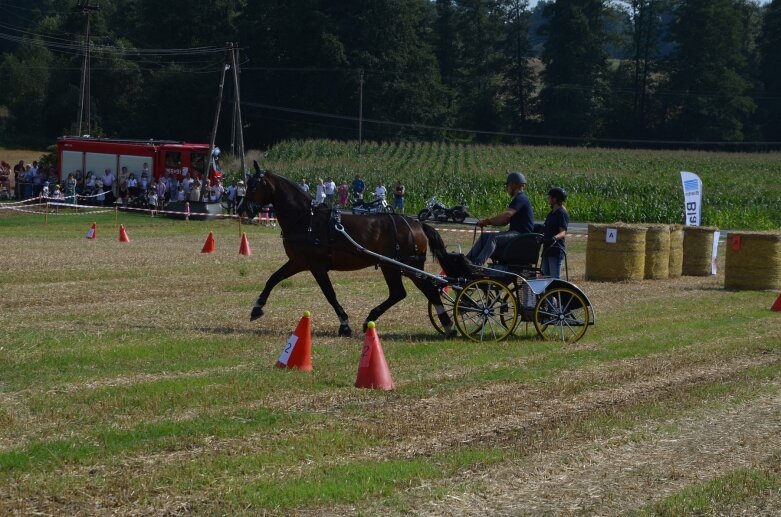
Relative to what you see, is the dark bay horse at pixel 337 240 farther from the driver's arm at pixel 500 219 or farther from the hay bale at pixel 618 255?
the hay bale at pixel 618 255

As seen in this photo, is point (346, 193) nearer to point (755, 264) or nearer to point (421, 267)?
point (755, 264)

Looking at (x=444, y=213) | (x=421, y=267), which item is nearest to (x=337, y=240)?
(x=421, y=267)

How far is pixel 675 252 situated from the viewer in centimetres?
2373

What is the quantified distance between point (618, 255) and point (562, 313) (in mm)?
8424

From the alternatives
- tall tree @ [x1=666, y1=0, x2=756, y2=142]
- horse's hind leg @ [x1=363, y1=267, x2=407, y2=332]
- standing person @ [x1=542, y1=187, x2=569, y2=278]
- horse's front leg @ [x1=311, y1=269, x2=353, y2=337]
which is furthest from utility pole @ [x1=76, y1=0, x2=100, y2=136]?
tall tree @ [x1=666, y1=0, x2=756, y2=142]

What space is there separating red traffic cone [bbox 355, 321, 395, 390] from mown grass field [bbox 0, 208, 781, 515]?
0.14m

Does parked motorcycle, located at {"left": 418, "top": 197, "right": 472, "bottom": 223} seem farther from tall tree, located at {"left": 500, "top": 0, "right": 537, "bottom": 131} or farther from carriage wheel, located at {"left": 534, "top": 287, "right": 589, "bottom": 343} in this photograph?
tall tree, located at {"left": 500, "top": 0, "right": 537, "bottom": 131}

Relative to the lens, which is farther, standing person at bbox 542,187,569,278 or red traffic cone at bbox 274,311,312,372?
standing person at bbox 542,187,569,278

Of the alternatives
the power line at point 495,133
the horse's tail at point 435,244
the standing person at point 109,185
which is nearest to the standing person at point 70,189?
the standing person at point 109,185

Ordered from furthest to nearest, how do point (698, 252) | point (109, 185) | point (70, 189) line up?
point (109, 185)
point (70, 189)
point (698, 252)

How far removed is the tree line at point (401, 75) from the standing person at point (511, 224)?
70.4 m

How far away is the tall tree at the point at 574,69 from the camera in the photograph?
328 feet

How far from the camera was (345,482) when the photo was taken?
7500 millimetres

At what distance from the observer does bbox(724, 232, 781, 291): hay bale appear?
2134cm
